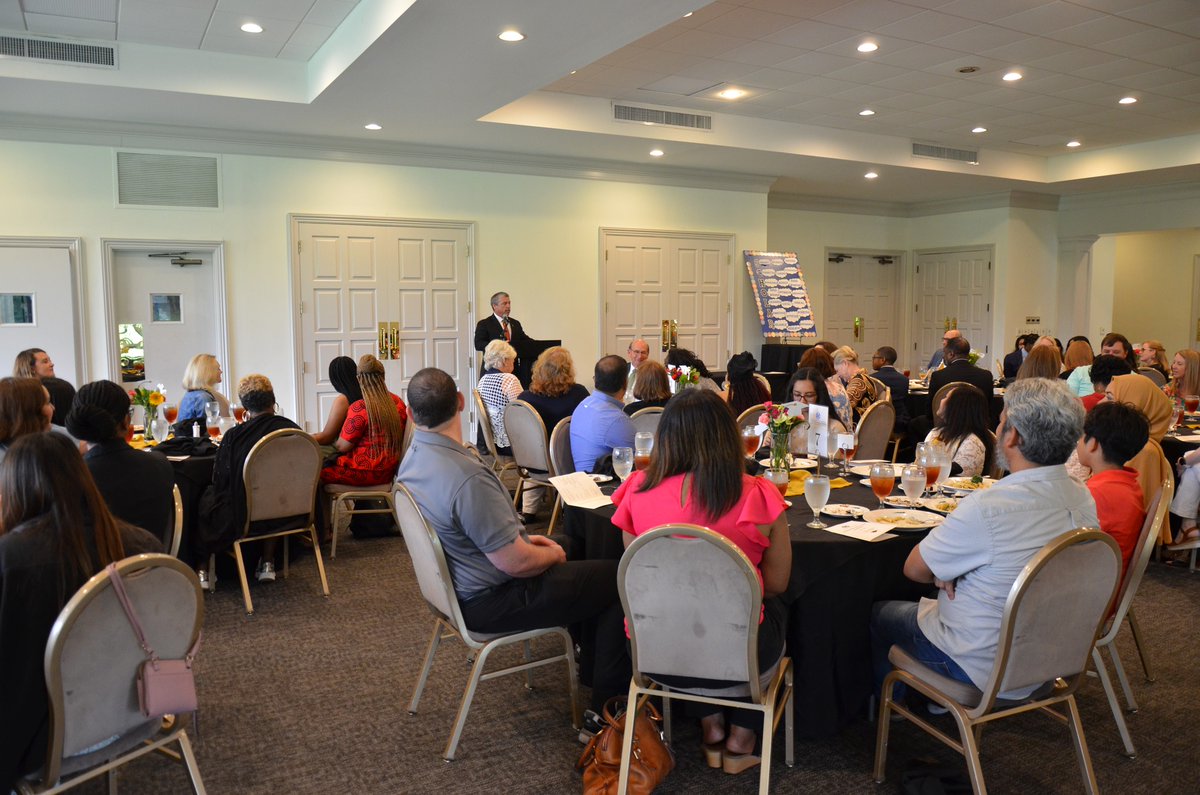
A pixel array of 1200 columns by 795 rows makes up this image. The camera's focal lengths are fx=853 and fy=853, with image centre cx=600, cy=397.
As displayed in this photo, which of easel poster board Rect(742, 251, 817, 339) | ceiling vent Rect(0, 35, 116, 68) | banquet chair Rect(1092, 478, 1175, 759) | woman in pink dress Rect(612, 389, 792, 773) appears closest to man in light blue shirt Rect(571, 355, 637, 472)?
woman in pink dress Rect(612, 389, 792, 773)

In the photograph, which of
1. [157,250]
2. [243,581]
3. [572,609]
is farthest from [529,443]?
[157,250]

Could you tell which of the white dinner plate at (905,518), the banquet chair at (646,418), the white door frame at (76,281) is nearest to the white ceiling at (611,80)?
the white door frame at (76,281)

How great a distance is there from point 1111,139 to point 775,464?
27.5 ft

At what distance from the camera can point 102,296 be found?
729 centimetres

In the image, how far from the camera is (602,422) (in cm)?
440

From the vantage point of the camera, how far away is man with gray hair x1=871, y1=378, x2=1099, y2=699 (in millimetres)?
2297

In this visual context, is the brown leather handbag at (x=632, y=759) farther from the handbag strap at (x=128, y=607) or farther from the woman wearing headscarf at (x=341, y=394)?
the woman wearing headscarf at (x=341, y=394)

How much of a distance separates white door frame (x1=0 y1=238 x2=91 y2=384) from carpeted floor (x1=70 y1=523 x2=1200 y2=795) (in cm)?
424

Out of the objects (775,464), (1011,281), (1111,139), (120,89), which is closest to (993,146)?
(1111,139)

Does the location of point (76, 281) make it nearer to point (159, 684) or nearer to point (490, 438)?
point (490, 438)

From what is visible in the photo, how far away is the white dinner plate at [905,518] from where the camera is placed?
2926mm

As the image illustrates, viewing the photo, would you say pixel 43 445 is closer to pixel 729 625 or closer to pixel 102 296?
pixel 729 625

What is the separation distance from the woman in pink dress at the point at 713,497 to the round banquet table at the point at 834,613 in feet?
0.69

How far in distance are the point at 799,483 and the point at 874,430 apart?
1.99 meters
